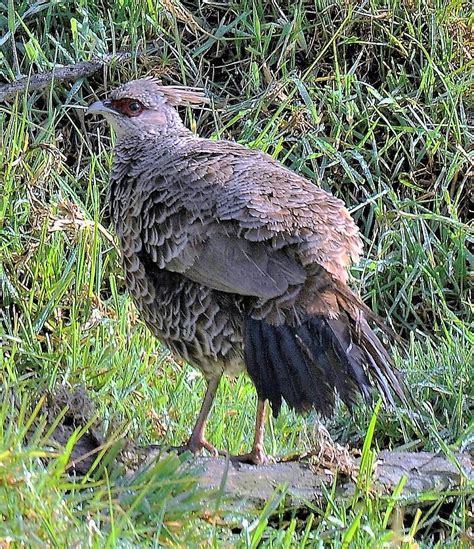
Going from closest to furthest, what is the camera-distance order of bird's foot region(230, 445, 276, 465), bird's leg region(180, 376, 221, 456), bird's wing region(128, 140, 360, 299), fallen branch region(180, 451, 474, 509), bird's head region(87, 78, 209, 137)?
fallen branch region(180, 451, 474, 509) → bird's wing region(128, 140, 360, 299) → bird's foot region(230, 445, 276, 465) → bird's leg region(180, 376, 221, 456) → bird's head region(87, 78, 209, 137)

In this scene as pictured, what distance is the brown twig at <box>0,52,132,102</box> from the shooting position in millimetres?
6043

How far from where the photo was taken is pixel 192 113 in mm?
6359

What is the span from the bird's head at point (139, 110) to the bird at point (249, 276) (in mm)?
223

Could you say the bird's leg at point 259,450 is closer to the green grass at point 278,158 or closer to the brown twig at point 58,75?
the green grass at point 278,158

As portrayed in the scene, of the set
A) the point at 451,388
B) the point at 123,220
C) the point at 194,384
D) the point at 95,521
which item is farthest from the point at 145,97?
the point at 95,521

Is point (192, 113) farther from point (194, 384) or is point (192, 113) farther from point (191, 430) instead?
point (191, 430)

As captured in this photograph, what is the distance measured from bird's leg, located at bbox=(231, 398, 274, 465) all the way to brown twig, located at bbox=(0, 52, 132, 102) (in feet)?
9.00

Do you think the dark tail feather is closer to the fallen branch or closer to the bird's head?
the fallen branch

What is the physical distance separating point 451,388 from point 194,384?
1270 millimetres

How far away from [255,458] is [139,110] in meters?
1.71

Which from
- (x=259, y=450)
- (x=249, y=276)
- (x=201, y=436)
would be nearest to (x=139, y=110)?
(x=249, y=276)

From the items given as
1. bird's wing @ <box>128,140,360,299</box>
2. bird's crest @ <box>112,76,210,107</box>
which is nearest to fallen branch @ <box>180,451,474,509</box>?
bird's wing @ <box>128,140,360,299</box>

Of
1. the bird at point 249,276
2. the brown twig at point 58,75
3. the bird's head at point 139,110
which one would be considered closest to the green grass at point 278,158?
the brown twig at point 58,75

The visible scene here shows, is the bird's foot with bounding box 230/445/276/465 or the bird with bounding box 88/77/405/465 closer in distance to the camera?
the bird with bounding box 88/77/405/465
